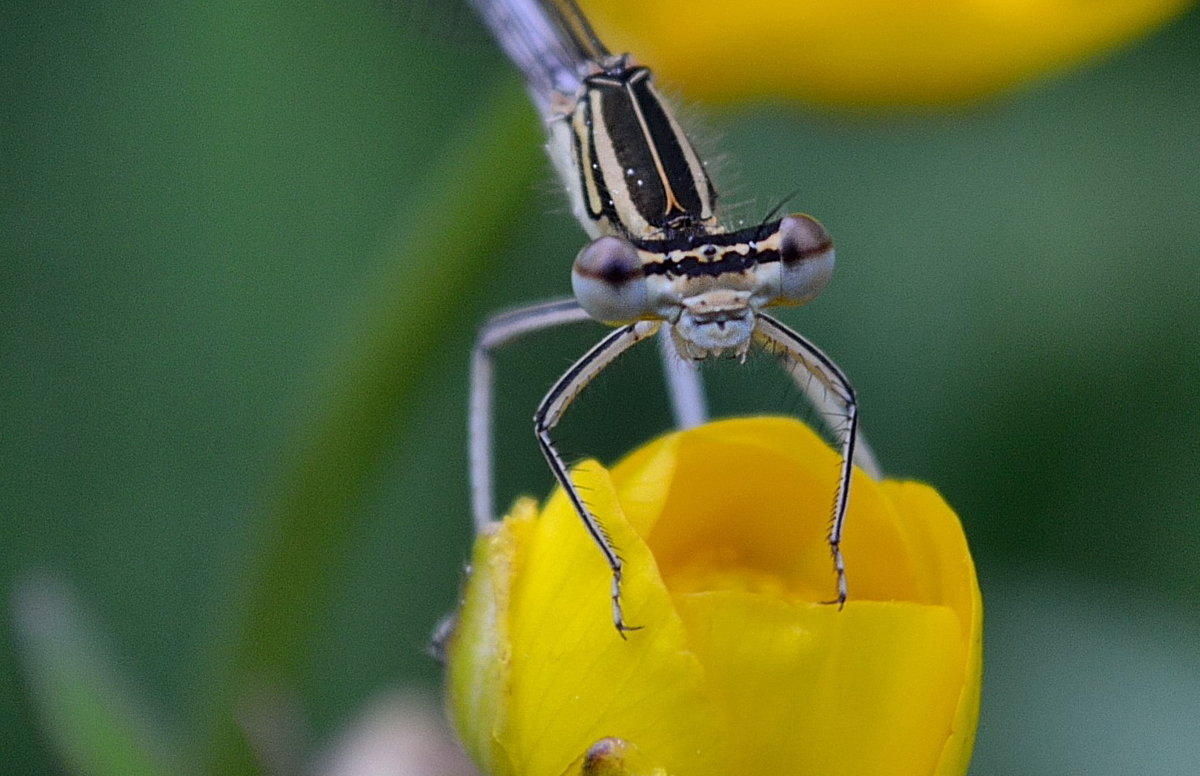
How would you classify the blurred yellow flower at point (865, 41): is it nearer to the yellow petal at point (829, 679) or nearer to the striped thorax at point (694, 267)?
the striped thorax at point (694, 267)

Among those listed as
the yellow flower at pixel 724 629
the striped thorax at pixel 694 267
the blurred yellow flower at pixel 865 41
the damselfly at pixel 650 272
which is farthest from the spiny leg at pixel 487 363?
the blurred yellow flower at pixel 865 41

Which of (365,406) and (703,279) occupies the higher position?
(703,279)

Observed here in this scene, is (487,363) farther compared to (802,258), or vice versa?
(487,363)

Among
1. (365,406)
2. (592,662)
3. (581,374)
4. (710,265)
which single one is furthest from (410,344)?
(592,662)

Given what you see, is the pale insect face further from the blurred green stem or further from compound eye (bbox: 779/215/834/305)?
the blurred green stem

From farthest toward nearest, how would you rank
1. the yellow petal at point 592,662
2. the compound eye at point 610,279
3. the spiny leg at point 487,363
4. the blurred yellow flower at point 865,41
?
the blurred yellow flower at point 865,41 → the spiny leg at point 487,363 → the compound eye at point 610,279 → the yellow petal at point 592,662

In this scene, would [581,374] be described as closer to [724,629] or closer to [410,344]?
[724,629]

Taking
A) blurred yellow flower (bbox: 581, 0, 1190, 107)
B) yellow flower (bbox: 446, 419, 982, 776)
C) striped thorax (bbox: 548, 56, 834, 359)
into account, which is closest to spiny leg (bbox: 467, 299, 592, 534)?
A: striped thorax (bbox: 548, 56, 834, 359)
